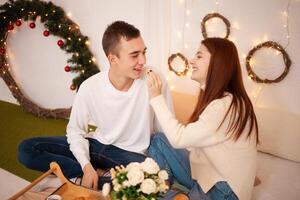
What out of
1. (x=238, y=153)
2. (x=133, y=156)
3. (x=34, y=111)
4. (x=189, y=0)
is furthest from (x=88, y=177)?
(x=34, y=111)

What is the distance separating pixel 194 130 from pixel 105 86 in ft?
2.22

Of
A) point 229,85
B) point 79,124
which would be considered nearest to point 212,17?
point 229,85

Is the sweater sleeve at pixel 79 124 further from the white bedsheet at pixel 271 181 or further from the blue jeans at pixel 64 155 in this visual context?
the white bedsheet at pixel 271 181

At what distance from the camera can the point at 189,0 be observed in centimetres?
245

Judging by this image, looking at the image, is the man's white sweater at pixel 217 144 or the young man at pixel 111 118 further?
the young man at pixel 111 118

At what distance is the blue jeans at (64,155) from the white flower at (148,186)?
2.52 feet

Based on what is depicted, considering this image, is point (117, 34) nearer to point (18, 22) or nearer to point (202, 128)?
point (202, 128)

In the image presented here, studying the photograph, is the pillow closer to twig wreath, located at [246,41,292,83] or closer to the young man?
twig wreath, located at [246,41,292,83]

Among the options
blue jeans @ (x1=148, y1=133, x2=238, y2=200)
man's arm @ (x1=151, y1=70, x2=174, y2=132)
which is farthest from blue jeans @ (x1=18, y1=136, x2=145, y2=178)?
man's arm @ (x1=151, y1=70, x2=174, y2=132)

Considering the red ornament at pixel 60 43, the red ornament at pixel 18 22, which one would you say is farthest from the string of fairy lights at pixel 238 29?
the red ornament at pixel 18 22

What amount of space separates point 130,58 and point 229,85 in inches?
22.8

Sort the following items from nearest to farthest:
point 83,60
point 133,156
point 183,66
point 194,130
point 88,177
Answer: point 194,130
point 88,177
point 133,156
point 183,66
point 83,60

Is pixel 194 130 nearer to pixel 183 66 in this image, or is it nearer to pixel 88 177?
pixel 88 177

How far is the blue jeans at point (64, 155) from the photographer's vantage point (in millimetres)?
1776
